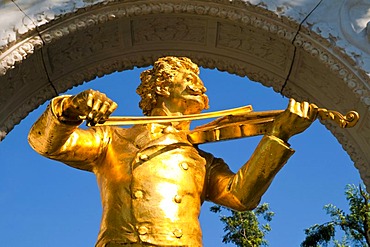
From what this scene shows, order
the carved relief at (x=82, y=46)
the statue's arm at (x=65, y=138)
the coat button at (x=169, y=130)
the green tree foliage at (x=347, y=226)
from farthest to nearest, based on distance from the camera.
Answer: the green tree foliage at (x=347, y=226), the carved relief at (x=82, y=46), the coat button at (x=169, y=130), the statue's arm at (x=65, y=138)

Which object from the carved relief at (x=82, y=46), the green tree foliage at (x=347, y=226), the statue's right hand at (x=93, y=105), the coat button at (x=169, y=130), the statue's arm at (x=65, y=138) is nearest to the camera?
the statue's right hand at (x=93, y=105)

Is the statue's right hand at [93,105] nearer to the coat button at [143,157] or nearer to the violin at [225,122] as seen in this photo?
the violin at [225,122]

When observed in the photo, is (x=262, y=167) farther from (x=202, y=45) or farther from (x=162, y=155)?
(x=202, y=45)

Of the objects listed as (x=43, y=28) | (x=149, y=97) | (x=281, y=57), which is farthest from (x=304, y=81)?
(x=43, y=28)

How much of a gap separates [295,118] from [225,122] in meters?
0.51

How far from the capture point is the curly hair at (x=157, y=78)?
381 cm

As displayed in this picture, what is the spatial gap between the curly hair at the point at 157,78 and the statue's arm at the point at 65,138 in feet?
0.94

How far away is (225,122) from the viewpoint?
144 inches

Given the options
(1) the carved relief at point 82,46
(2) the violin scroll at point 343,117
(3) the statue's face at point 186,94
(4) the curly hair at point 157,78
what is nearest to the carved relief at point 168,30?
(1) the carved relief at point 82,46

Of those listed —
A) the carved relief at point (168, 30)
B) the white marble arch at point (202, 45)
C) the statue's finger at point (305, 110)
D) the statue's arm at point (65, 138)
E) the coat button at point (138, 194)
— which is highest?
the carved relief at point (168, 30)

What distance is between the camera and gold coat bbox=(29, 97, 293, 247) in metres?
3.25

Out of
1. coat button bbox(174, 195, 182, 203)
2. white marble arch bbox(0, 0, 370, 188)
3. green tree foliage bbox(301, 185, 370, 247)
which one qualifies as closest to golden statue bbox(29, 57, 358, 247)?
coat button bbox(174, 195, 182, 203)

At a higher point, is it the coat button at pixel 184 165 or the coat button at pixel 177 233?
the coat button at pixel 184 165

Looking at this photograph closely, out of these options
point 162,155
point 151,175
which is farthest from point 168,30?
point 151,175
